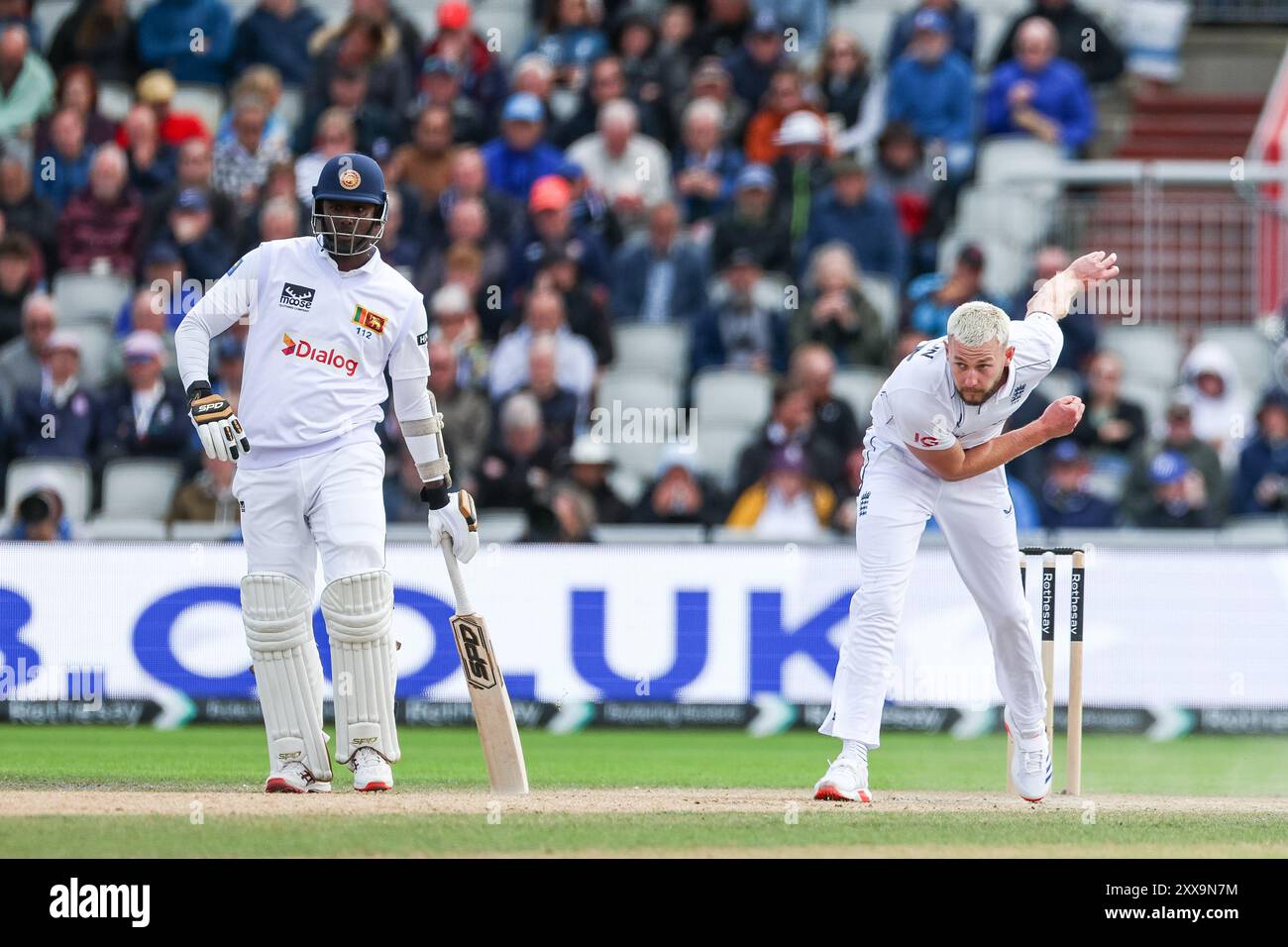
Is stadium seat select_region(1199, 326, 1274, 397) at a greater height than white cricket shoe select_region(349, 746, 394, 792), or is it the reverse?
stadium seat select_region(1199, 326, 1274, 397)

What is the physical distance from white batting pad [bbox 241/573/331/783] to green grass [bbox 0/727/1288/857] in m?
0.38

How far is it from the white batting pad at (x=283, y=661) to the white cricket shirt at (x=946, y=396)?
277 cm

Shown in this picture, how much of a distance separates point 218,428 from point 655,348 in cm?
850

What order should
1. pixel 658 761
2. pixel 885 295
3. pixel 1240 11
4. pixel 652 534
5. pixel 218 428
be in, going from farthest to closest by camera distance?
pixel 1240 11, pixel 885 295, pixel 652 534, pixel 658 761, pixel 218 428

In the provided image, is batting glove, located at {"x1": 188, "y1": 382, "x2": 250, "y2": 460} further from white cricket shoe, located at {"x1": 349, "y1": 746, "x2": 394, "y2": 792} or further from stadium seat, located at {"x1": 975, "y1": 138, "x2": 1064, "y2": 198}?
stadium seat, located at {"x1": 975, "y1": 138, "x2": 1064, "y2": 198}

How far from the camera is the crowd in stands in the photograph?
52.3 feet

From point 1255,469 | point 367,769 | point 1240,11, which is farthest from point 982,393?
point 1240,11

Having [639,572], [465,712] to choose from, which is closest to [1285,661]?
[639,572]

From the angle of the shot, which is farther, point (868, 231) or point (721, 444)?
point (868, 231)

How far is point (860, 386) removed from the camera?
1664 centimetres

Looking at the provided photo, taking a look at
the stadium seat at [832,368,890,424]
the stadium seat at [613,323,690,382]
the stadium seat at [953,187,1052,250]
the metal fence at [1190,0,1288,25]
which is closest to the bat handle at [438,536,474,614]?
the stadium seat at [832,368,890,424]

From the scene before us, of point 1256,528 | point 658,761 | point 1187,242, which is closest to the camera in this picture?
point 658,761

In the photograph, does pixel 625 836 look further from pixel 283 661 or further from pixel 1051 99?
pixel 1051 99

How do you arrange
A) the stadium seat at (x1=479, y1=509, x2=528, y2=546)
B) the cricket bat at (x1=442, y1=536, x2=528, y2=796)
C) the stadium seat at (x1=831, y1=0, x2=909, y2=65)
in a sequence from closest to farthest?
the cricket bat at (x1=442, y1=536, x2=528, y2=796), the stadium seat at (x1=479, y1=509, x2=528, y2=546), the stadium seat at (x1=831, y1=0, x2=909, y2=65)
